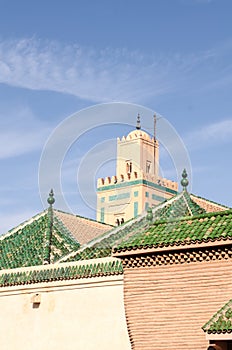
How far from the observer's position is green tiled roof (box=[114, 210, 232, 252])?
42.9ft

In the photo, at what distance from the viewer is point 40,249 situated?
1769cm

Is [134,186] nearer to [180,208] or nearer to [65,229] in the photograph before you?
[65,229]

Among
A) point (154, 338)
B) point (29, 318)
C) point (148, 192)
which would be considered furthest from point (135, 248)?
point (148, 192)

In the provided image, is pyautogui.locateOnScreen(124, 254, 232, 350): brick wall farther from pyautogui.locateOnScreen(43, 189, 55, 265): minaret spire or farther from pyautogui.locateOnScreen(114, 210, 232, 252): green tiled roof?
pyautogui.locateOnScreen(43, 189, 55, 265): minaret spire

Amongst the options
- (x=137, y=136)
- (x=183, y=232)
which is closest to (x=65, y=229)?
(x=183, y=232)

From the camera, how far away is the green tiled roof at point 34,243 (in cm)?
1731

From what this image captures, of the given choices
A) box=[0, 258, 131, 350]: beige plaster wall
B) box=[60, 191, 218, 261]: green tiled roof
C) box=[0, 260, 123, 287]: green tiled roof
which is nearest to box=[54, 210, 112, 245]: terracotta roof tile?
box=[60, 191, 218, 261]: green tiled roof

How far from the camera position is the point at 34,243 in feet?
59.2

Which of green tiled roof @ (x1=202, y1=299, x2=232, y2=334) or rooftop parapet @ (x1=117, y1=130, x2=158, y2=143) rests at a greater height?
rooftop parapet @ (x1=117, y1=130, x2=158, y2=143)

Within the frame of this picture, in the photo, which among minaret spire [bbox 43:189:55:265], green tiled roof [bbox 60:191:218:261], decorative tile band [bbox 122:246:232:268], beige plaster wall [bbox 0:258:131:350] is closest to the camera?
decorative tile band [bbox 122:246:232:268]

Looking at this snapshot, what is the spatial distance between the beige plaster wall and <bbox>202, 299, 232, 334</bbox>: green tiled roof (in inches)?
101

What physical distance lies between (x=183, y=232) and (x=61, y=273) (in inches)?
126

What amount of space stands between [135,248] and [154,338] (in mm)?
1619

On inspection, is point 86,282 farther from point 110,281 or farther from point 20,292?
point 20,292
